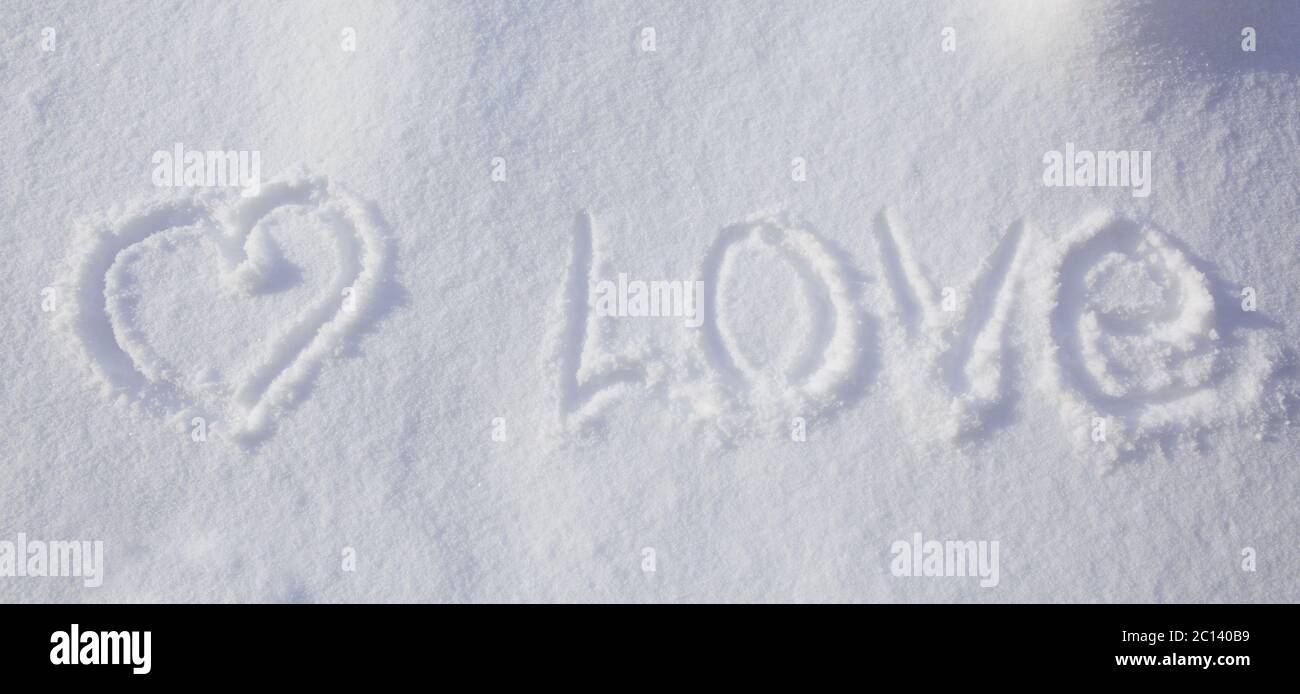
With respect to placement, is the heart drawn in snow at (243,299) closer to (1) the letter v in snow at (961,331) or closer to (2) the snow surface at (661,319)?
(2) the snow surface at (661,319)

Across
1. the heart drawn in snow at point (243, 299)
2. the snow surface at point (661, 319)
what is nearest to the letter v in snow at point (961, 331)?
the snow surface at point (661, 319)

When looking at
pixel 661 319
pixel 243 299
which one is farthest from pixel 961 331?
pixel 243 299

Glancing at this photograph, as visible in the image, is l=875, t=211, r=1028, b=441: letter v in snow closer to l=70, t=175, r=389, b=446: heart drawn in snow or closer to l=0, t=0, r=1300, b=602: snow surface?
l=0, t=0, r=1300, b=602: snow surface

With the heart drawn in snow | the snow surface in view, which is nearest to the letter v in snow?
the snow surface

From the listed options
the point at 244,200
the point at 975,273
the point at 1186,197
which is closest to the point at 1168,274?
the point at 1186,197

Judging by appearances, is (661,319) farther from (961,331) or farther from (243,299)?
(243,299)
